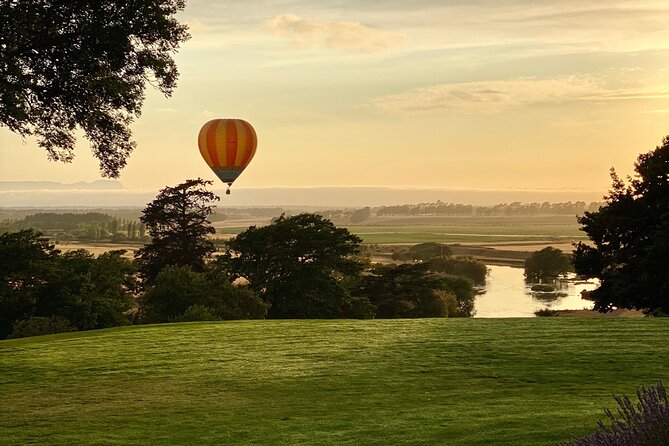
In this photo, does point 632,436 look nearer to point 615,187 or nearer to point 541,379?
point 541,379

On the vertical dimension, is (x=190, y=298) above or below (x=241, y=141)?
below

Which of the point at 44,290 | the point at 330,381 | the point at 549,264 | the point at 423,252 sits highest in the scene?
the point at 330,381

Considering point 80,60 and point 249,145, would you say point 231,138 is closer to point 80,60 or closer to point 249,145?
point 249,145

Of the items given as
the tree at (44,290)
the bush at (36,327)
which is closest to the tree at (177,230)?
the tree at (44,290)

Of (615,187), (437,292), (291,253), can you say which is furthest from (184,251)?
(615,187)

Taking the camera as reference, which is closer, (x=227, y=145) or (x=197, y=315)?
(x=227, y=145)

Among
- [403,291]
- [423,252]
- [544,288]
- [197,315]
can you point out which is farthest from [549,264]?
[197,315]

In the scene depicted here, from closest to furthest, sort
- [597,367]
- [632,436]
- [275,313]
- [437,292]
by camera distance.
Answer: [632,436] < [597,367] < [275,313] < [437,292]
